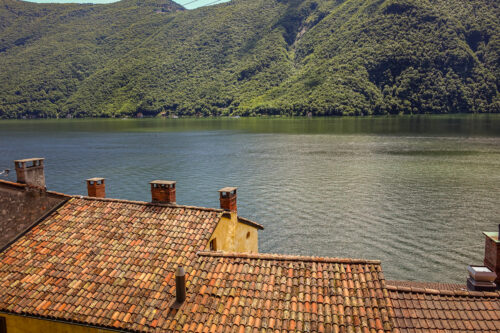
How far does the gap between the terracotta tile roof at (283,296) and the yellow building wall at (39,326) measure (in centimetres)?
236

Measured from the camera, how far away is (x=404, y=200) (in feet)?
136

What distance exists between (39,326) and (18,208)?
195 inches

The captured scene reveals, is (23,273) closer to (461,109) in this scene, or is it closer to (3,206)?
(3,206)

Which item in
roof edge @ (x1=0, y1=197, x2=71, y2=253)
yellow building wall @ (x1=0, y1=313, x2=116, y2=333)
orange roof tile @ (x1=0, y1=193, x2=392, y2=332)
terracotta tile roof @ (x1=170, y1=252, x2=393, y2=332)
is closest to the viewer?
terracotta tile roof @ (x1=170, y1=252, x2=393, y2=332)

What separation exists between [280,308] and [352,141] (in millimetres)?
87863

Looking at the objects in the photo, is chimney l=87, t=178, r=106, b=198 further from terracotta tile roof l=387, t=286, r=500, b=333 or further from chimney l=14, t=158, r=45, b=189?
terracotta tile roof l=387, t=286, r=500, b=333

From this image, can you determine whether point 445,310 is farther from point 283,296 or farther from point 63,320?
point 63,320

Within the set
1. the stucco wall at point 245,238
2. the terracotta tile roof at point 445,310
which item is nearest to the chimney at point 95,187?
the stucco wall at point 245,238

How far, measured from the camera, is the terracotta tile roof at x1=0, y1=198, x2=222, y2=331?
1027cm

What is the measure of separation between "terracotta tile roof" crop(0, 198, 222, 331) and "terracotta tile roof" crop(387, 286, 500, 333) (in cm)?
596

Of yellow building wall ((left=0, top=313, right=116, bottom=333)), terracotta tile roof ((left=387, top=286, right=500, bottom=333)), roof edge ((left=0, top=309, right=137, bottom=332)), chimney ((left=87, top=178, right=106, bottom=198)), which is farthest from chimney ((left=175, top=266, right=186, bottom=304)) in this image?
chimney ((left=87, top=178, right=106, bottom=198))

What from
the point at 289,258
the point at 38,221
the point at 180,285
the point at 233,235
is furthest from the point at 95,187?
the point at 289,258

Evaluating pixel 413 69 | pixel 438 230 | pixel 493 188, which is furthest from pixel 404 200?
pixel 413 69

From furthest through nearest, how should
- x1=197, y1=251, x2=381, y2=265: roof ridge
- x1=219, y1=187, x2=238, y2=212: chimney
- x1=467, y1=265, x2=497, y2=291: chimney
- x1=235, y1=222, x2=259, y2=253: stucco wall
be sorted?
x1=235, y1=222, x2=259, y2=253: stucco wall → x1=219, y1=187, x2=238, y2=212: chimney → x1=467, y1=265, x2=497, y2=291: chimney → x1=197, y1=251, x2=381, y2=265: roof ridge
